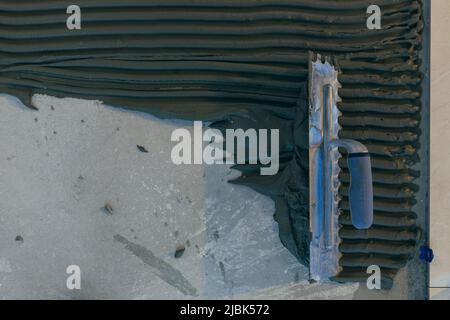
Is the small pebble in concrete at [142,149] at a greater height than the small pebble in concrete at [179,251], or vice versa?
the small pebble in concrete at [142,149]

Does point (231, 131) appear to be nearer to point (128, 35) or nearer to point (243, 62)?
point (243, 62)

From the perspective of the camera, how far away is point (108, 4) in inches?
46.8

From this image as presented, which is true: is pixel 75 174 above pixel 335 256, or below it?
above

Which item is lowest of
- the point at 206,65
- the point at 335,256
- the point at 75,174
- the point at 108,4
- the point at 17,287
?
the point at 17,287

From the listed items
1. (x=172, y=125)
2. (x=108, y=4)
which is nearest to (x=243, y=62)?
(x=172, y=125)

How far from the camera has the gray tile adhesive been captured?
1180 mm

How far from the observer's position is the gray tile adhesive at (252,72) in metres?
1.18

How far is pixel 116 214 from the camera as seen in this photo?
123cm

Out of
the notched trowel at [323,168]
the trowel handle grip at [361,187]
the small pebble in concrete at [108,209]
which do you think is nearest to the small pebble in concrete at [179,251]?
the small pebble in concrete at [108,209]

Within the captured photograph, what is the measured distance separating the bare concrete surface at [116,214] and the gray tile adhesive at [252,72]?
62mm

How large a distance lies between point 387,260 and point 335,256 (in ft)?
0.70

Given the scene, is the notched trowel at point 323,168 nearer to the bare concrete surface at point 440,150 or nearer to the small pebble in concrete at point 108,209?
the bare concrete surface at point 440,150

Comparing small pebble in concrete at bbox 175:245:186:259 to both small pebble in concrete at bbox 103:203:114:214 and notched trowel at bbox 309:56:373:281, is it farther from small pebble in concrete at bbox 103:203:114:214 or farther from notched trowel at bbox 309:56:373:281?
notched trowel at bbox 309:56:373:281

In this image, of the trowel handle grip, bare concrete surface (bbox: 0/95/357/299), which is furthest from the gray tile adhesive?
the trowel handle grip
